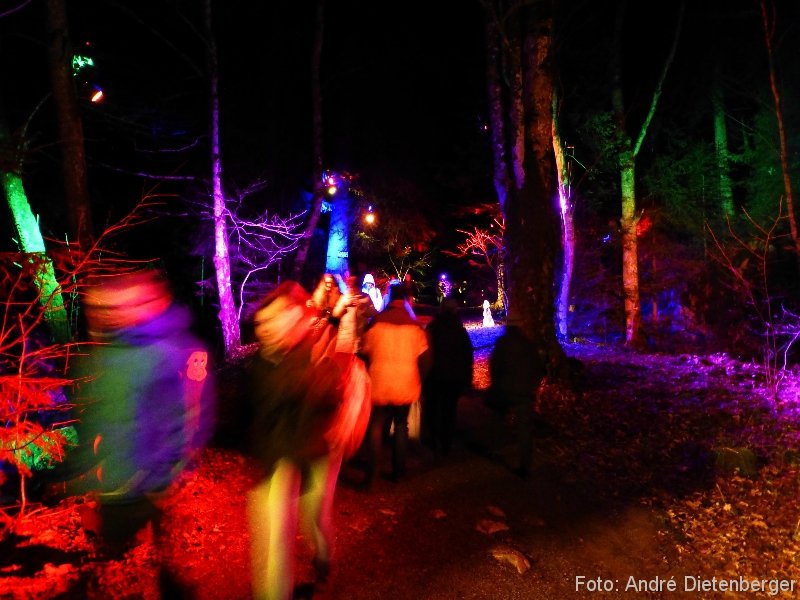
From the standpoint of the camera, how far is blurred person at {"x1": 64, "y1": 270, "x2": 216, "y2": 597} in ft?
11.2

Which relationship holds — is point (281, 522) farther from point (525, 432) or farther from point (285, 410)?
point (525, 432)

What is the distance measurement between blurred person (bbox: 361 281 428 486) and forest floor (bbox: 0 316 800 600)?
62 cm

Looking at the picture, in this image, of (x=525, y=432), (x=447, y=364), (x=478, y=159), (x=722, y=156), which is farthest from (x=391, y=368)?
(x=722, y=156)

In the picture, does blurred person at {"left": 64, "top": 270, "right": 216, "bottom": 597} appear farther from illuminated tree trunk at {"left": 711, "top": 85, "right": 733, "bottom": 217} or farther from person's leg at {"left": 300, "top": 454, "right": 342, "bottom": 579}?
illuminated tree trunk at {"left": 711, "top": 85, "right": 733, "bottom": 217}

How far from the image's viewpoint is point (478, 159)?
23047mm

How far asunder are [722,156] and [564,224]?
30.6 feet

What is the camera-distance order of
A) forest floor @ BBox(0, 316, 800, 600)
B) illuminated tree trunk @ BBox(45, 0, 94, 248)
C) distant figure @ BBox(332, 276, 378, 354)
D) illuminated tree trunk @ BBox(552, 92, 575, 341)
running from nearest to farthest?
1. forest floor @ BBox(0, 316, 800, 600)
2. distant figure @ BBox(332, 276, 378, 354)
3. illuminated tree trunk @ BBox(45, 0, 94, 248)
4. illuminated tree trunk @ BBox(552, 92, 575, 341)

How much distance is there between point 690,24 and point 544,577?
24.1 metres

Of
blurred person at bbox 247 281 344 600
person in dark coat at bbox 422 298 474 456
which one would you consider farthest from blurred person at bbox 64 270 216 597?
person in dark coat at bbox 422 298 474 456

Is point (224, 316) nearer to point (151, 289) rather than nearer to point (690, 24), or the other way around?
point (151, 289)

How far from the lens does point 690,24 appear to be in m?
21.7

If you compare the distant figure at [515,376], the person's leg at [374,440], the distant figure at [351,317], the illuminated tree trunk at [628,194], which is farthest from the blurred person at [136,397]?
the illuminated tree trunk at [628,194]

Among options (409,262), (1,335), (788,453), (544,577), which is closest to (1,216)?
(1,335)

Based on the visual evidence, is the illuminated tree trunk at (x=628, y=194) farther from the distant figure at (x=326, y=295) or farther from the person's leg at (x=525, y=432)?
the person's leg at (x=525, y=432)
